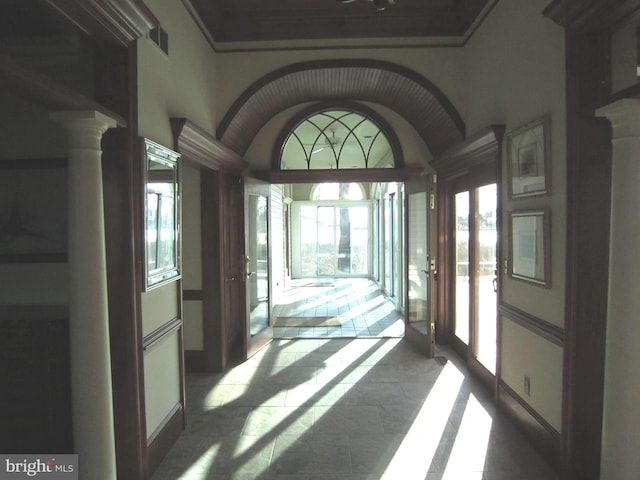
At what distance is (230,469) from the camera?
263cm

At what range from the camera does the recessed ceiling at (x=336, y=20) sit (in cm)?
380

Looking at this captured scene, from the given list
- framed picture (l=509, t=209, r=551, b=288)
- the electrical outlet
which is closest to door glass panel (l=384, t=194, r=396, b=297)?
framed picture (l=509, t=209, r=551, b=288)

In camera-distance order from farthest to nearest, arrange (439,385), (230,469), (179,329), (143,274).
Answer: (439,385) < (179,329) < (230,469) < (143,274)

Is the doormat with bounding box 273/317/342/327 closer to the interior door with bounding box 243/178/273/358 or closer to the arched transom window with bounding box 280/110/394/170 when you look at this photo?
the interior door with bounding box 243/178/273/358

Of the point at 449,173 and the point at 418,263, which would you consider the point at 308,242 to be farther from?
the point at 449,173

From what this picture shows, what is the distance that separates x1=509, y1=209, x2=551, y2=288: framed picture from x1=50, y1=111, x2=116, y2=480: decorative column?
→ 2.60 m

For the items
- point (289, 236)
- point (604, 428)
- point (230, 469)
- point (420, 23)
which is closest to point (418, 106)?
point (420, 23)

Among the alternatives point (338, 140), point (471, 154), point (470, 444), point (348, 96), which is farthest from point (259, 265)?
point (470, 444)

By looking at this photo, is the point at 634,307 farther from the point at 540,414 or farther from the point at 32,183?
the point at 32,183

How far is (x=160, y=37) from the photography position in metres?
2.85

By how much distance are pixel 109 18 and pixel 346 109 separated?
11.7 feet

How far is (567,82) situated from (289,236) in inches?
375

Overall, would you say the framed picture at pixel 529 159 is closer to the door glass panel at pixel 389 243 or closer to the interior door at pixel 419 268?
the interior door at pixel 419 268

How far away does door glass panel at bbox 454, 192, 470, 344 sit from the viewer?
4629 millimetres
